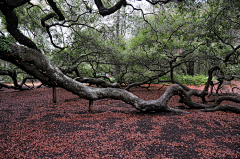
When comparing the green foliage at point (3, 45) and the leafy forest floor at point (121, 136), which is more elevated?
the green foliage at point (3, 45)

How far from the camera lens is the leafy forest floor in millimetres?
2256

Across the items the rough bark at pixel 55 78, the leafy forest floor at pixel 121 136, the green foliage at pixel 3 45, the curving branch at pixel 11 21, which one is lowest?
the leafy forest floor at pixel 121 136

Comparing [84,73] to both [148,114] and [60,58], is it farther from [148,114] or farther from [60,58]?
[148,114]

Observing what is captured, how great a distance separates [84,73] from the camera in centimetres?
1154

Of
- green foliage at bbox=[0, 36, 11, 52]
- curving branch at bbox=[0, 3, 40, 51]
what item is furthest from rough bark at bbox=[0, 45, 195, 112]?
curving branch at bbox=[0, 3, 40, 51]

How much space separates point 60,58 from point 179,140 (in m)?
9.18

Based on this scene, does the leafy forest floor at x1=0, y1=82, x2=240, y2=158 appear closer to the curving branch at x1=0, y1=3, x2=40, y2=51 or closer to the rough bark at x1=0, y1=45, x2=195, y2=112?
the rough bark at x1=0, y1=45, x2=195, y2=112

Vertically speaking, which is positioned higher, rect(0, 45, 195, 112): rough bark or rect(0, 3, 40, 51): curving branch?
rect(0, 3, 40, 51): curving branch

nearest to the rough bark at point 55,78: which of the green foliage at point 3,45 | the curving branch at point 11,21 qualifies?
the green foliage at point 3,45

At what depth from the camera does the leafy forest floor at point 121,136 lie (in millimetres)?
2256

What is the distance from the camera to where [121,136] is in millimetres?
2840

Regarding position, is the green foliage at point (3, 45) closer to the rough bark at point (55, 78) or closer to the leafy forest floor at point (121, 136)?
the rough bark at point (55, 78)

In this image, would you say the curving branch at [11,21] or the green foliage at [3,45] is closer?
the green foliage at [3,45]

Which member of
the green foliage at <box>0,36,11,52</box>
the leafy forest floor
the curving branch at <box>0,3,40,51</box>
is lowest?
the leafy forest floor
